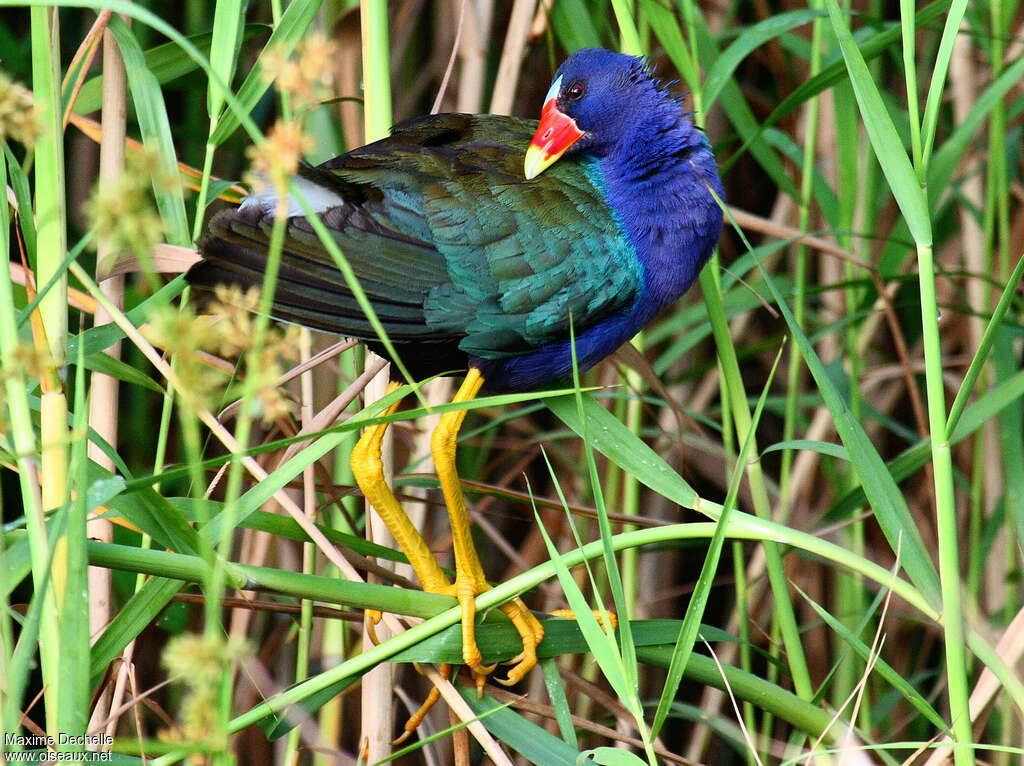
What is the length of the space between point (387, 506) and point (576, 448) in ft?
2.94

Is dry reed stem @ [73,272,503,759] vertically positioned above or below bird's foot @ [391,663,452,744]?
above

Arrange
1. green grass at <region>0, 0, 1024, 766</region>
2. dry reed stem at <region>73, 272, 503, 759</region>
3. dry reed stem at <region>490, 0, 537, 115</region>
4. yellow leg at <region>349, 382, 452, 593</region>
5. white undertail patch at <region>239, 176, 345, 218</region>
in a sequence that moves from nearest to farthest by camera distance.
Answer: green grass at <region>0, 0, 1024, 766</region> < dry reed stem at <region>73, 272, 503, 759</region> < white undertail patch at <region>239, 176, 345, 218</region> < yellow leg at <region>349, 382, 452, 593</region> < dry reed stem at <region>490, 0, 537, 115</region>

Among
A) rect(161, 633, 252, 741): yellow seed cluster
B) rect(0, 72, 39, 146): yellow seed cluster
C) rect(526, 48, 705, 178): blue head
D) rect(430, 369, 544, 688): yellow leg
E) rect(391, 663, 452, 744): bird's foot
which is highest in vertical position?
rect(0, 72, 39, 146): yellow seed cluster

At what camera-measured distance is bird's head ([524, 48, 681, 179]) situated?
140 cm

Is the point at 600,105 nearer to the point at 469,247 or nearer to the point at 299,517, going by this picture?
the point at 469,247

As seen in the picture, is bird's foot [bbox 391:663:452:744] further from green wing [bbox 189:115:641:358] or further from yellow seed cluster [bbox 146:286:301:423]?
yellow seed cluster [bbox 146:286:301:423]

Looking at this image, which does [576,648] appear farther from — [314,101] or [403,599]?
[314,101]

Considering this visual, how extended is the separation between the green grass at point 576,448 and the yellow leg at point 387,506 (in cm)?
5

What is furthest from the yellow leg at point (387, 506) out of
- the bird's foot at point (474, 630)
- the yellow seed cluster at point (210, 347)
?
the yellow seed cluster at point (210, 347)

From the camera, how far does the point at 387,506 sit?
1278 millimetres

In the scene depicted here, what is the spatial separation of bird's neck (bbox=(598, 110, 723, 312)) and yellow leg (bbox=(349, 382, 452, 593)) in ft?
1.21

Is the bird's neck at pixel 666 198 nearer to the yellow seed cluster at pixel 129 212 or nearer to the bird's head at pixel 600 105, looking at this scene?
the bird's head at pixel 600 105

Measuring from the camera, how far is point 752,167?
7.57 ft

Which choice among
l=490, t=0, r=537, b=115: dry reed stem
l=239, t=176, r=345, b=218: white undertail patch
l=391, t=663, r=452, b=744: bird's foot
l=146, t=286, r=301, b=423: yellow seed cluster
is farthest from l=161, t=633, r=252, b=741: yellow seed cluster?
l=490, t=0, r=537, b=115: dry reed stem
